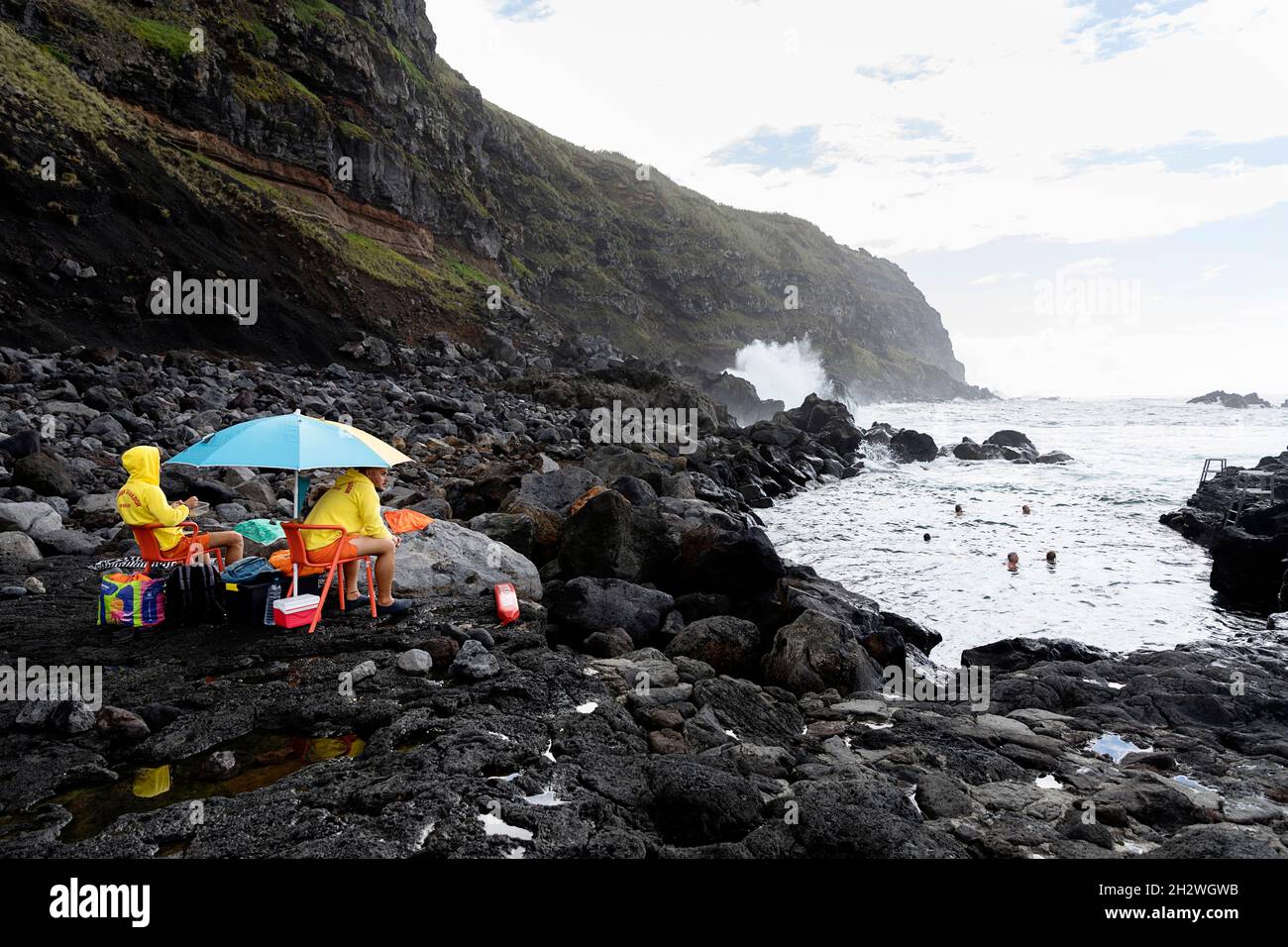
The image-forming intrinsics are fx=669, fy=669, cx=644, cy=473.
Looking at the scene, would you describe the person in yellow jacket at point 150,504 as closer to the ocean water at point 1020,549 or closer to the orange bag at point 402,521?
the orange bag at point 402,521

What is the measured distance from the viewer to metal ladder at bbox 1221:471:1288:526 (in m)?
19.1

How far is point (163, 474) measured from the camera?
10625 millimetres

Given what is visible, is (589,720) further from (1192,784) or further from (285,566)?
(1192,784)

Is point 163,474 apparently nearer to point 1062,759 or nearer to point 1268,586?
point 1062,759

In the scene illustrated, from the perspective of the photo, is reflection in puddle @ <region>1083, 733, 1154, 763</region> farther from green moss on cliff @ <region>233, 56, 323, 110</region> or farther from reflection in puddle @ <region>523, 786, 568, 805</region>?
green moss on cliff @ <region>233, 56, 323, 110</region>

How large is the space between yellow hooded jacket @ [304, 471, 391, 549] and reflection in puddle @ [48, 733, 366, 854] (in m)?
2.40

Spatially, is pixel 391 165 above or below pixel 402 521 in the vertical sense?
above

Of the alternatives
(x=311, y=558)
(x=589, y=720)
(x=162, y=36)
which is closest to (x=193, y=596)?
(x=311, y=558)

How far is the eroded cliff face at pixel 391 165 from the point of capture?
101 ft
